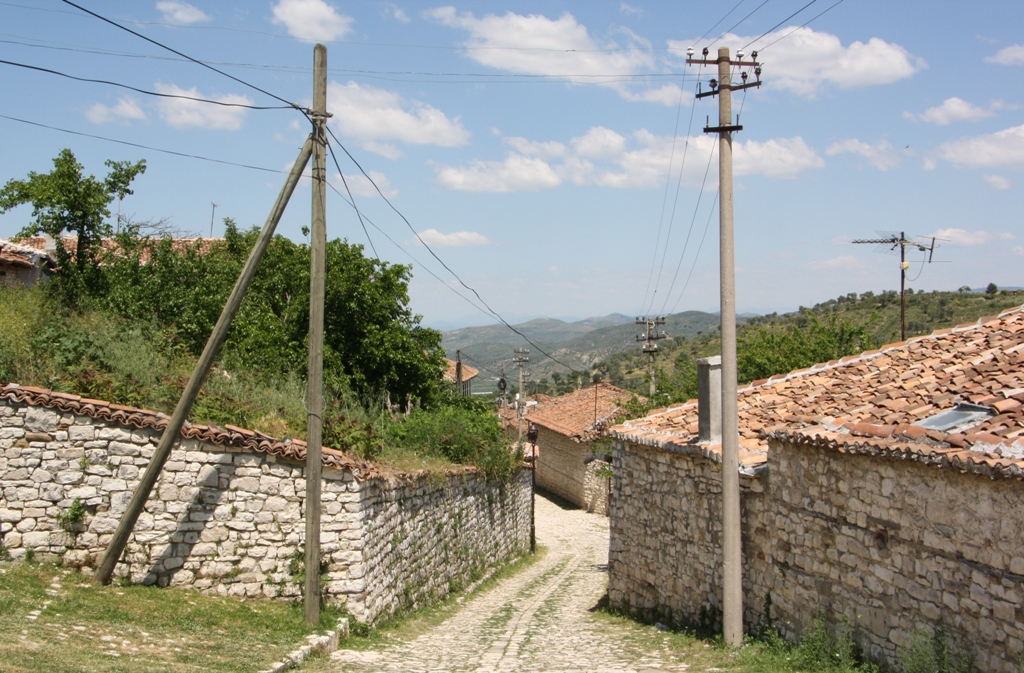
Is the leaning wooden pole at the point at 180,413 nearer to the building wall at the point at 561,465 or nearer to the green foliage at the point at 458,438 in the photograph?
the green foliage at the point at 458,438

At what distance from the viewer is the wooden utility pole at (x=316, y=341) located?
11016mm

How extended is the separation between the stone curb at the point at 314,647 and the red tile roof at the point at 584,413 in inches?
974

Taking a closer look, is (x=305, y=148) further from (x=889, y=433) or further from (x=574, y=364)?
(x=574, y=364)

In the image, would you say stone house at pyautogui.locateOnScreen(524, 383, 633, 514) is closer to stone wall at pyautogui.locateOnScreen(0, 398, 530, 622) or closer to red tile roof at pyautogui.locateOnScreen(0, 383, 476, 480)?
stone wall at pyautogui.locateOnScreen(0, 398, 530, 622)

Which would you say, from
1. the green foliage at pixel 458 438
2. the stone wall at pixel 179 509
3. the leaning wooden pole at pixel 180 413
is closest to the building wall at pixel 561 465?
the green foliage at pixel 458 438

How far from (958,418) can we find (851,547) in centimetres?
186

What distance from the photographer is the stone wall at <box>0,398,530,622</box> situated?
11.3 m

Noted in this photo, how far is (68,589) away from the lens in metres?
10.4

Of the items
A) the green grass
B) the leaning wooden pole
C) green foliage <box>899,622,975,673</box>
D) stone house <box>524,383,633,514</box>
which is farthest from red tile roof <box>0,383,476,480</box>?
stone house <box>524,383,633,514</box>

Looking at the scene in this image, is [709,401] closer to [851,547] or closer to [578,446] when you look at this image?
[851,547]

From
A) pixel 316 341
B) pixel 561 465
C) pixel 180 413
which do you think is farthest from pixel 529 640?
pixel 561 465

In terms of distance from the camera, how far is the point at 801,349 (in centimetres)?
2477

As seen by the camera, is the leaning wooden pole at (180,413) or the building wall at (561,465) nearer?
the leaning wooden pole at (180,413)

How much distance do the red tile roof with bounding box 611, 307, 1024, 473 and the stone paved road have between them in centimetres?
306
